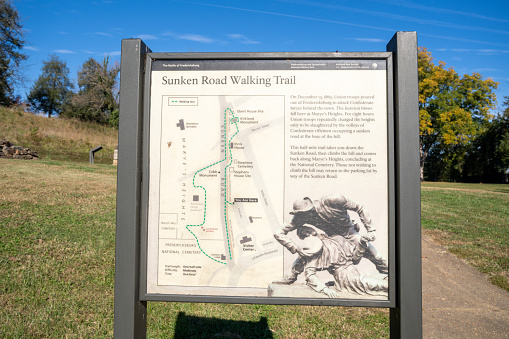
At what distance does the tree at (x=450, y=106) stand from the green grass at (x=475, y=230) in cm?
2158

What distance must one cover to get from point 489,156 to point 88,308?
41.0 metres

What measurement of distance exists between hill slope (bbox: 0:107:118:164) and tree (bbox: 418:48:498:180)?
27276 mm

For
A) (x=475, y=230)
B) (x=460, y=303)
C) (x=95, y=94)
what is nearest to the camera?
(x=460, y=303)

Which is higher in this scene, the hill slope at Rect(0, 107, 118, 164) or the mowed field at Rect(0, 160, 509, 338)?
the hill slope at Rect(0, 107, 118, 164)

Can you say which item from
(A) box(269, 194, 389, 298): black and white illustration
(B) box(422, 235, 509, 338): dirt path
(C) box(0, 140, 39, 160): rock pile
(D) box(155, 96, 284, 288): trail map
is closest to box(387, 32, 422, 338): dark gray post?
(A) box(269, 194, 389, 298): black and white illustration

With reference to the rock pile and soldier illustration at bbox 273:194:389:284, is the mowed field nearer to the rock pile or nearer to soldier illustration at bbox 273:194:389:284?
soldier illustration at bbox 273:194:389:284

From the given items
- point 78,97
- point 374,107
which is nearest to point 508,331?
point 374,107

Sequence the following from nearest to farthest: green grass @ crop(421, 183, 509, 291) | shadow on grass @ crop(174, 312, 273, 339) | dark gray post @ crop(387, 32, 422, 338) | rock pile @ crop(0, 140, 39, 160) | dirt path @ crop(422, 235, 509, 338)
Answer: dark gray post @ crop(387, 32, 422, 338) < shadow on grass @ crop(174, 312, 273, 339) < dirt path @ crop(422, 235, 509, 338) < green grass @ crop(421, 183, 509, 291) < rock pile @ crop(0, 140, 39, 160)

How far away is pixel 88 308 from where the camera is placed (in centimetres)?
374

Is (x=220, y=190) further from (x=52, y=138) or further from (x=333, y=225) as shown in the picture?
(x=52, y=138)

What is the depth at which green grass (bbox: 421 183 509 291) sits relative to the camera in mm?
5744

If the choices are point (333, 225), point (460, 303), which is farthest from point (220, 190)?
point (460, 303)

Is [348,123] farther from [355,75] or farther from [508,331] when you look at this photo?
[508,331]

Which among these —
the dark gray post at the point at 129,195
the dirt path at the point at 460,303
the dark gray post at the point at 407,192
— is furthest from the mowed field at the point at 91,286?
the dark gray post at the point at 407,192
